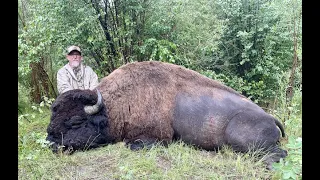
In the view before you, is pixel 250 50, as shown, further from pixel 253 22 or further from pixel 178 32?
pixel 178 32

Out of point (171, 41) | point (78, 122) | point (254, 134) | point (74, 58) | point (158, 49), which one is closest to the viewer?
point (254, 134)

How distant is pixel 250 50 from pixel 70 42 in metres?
5.23

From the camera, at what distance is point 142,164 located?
187 inches

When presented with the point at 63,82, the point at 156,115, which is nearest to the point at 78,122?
the point at 156,115

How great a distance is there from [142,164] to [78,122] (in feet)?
5.21

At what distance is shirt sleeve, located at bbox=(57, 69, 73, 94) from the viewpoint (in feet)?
22.4

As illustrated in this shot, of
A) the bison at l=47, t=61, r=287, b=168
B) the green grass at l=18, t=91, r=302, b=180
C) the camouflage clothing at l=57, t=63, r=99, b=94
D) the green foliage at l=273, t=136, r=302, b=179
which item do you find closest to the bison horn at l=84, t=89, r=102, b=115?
the bison at l=47, t=61, r=287, b=168

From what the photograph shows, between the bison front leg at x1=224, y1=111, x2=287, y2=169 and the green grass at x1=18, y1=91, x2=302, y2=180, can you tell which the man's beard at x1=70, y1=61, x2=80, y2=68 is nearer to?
the green grass at x1=18, y1=91, x2=302, y2=180

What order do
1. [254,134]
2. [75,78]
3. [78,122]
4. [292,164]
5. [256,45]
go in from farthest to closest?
[256,45] → [75,78] → [78,122] → [254,134] → [292,164]

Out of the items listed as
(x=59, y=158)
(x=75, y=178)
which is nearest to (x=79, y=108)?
(x=59, y=158)

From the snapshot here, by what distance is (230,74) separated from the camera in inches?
400

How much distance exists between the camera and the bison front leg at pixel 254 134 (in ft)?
17.2

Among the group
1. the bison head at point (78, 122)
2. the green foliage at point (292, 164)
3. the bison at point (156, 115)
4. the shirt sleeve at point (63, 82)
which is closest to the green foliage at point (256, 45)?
the bison at point (156, 115)

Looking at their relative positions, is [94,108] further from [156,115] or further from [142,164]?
[142,164]
